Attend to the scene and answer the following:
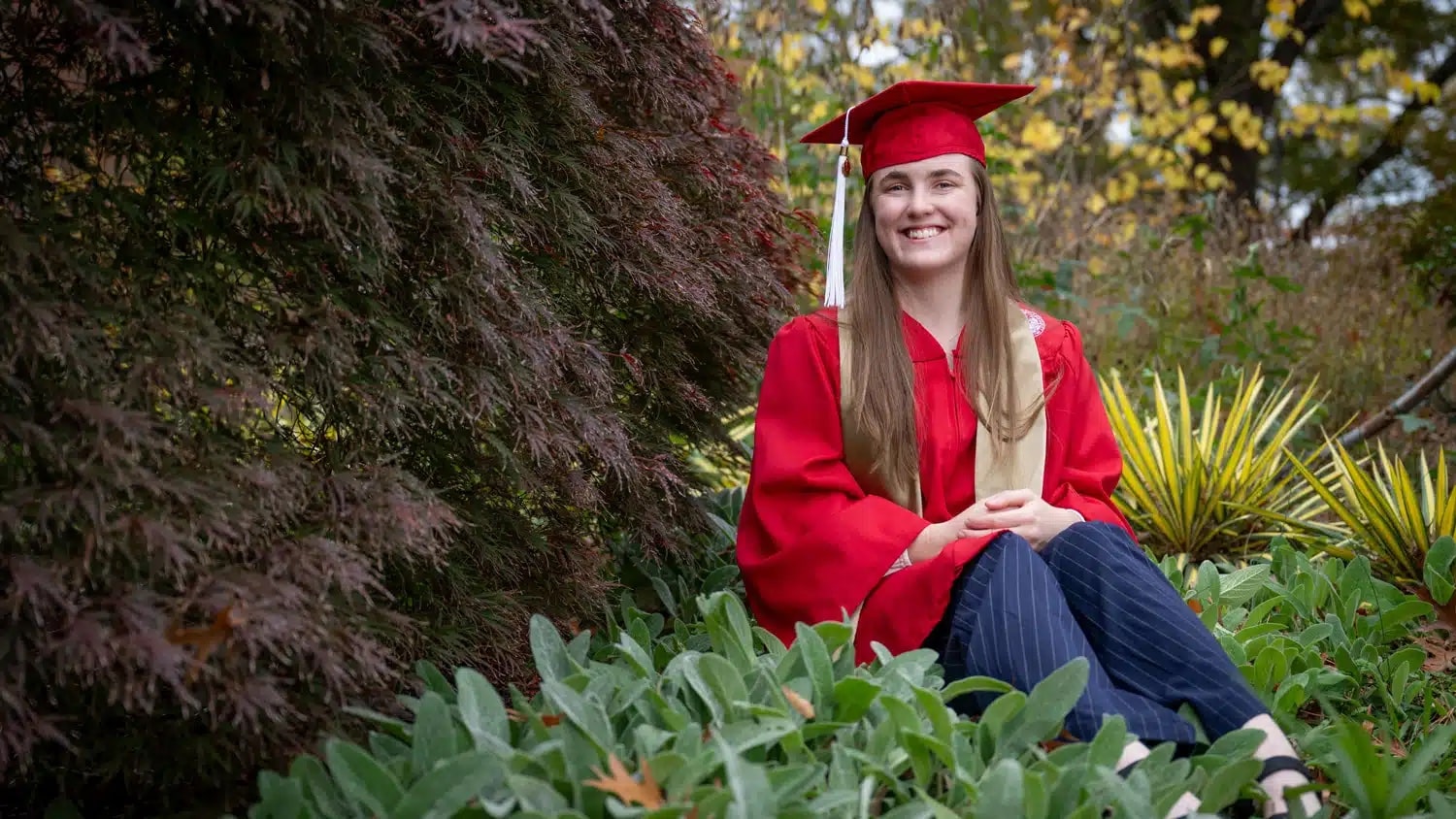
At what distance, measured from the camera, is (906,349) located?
287 centimetres

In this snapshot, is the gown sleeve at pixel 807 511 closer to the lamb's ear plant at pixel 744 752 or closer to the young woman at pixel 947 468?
the young woman at pixel 947 468

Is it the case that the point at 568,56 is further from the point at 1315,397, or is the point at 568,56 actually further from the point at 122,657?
the point at 1315,397

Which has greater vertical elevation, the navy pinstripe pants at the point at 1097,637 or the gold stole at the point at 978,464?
the gold stole at the point at 978,464

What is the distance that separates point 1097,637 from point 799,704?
715mm

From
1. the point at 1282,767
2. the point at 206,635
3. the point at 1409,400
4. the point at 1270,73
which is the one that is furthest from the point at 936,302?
the point at 1270,73

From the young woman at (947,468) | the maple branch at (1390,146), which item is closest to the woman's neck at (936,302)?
the young woman at (947,468)

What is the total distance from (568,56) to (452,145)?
33 cm

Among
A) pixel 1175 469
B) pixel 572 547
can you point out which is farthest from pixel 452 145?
pixel 1175 469

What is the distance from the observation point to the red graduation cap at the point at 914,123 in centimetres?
281

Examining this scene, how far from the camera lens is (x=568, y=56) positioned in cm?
246

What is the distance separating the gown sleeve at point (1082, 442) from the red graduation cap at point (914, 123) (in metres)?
0.59

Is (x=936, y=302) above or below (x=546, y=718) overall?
above

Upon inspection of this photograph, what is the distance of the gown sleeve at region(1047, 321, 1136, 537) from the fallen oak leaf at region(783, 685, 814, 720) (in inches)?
39.7

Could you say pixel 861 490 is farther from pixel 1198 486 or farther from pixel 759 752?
pixel 1198 486
